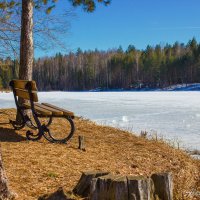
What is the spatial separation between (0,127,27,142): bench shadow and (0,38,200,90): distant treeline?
7703cm

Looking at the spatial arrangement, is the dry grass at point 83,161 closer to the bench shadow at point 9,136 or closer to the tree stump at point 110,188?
the bench shadow at point 9,136

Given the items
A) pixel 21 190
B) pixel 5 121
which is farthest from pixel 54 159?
pixel 5 121

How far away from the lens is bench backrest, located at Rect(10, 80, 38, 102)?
718cm

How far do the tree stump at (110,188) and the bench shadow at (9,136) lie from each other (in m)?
4.32

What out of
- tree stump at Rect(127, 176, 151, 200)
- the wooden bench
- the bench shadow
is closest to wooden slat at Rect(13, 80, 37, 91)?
the wooden bench

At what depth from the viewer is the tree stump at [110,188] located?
336cm

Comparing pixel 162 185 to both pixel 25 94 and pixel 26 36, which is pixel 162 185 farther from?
pixel 26 36

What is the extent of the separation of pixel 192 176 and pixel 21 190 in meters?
2.83

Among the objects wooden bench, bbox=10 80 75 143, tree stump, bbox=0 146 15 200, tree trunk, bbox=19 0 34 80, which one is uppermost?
tree trunk, bbox=19 0 34 80

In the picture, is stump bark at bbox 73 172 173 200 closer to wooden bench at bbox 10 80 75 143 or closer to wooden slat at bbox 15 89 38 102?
wooden bench at bbox 10 80 75 143

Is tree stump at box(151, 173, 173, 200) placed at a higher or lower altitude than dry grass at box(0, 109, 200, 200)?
higher

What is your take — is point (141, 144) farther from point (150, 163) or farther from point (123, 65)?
point (123, 65)

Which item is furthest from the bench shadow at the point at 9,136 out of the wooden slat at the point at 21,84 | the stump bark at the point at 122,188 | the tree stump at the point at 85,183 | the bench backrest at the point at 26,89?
the stump bark at the point at 122,188

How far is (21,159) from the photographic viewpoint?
6.03m
